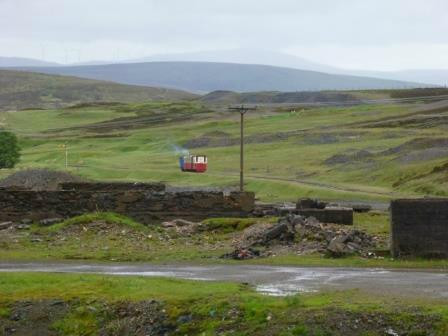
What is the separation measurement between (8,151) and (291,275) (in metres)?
81.2

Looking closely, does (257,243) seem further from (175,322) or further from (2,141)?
(2,141)

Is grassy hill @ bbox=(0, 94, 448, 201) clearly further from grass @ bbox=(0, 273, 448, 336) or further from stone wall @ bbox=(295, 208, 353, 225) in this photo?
grass @ bbox=(0, 273, 448, 336)

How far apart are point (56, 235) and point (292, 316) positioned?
15.0 m

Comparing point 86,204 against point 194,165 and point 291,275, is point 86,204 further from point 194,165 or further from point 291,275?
point 194,165

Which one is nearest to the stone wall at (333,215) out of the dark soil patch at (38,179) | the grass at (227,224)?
the grass at (227,224)

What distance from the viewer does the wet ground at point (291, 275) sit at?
57.9 ft

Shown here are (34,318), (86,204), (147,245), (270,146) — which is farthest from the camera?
(270,146)

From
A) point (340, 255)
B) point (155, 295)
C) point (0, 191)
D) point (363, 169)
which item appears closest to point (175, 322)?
point (155, 295)

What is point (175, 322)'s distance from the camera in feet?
53.1

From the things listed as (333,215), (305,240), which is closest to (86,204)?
(333,215)

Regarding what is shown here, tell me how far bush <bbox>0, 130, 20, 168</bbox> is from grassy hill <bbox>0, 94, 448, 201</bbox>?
1.70 metres

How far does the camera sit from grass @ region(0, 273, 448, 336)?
14914mm

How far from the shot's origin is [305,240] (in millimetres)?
25391

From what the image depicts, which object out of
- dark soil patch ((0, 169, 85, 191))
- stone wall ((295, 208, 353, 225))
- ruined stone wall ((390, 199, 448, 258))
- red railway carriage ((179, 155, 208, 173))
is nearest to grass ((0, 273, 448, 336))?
ruined stone wall ((390, 199, 448, 258))
